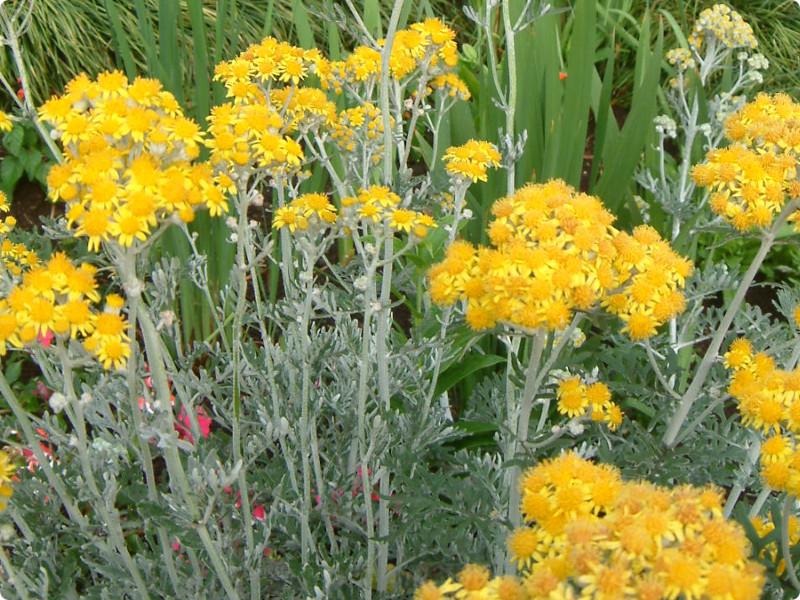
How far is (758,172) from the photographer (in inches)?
63.3

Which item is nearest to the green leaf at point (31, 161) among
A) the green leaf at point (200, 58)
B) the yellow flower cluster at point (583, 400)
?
the green leaf at point (200, 58)

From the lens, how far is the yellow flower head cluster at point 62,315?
125cm

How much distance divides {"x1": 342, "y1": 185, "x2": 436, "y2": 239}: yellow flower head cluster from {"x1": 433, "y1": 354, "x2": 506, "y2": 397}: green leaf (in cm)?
77

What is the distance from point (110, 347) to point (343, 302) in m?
0.71

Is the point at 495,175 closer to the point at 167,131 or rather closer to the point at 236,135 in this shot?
the point at 236,135

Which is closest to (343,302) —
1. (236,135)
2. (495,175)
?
(236,135)

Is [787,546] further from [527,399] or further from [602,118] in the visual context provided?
[602,118]

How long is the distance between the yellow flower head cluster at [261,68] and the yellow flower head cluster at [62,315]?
0.77 m

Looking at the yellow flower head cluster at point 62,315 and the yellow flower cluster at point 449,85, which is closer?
the yellow flower head cluster at point 62,315

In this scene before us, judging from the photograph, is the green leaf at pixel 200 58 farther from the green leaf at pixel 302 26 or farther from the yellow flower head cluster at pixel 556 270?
the yellow flower head cluster at pixel 556 270

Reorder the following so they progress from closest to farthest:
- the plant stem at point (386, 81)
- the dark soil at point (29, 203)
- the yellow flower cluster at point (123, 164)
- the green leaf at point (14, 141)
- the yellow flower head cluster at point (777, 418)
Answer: the yellow flower cluster at point (123, 164), the yellow flower head cluster at point (777, 418), the plant stem at point (386, 81), the green leaf at point (14, 141), the dark soil at point (29, 203)

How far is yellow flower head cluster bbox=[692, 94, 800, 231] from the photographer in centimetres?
159

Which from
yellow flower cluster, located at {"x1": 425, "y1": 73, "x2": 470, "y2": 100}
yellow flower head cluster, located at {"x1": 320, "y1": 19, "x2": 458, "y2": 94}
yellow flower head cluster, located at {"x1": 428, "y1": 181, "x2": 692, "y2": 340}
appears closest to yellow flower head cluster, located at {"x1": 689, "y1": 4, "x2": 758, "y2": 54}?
yellow flower cluster, located at {"x1": 425, "y1": 73, "x2": 470, "y2": 100}

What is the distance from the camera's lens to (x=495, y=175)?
107 inches
